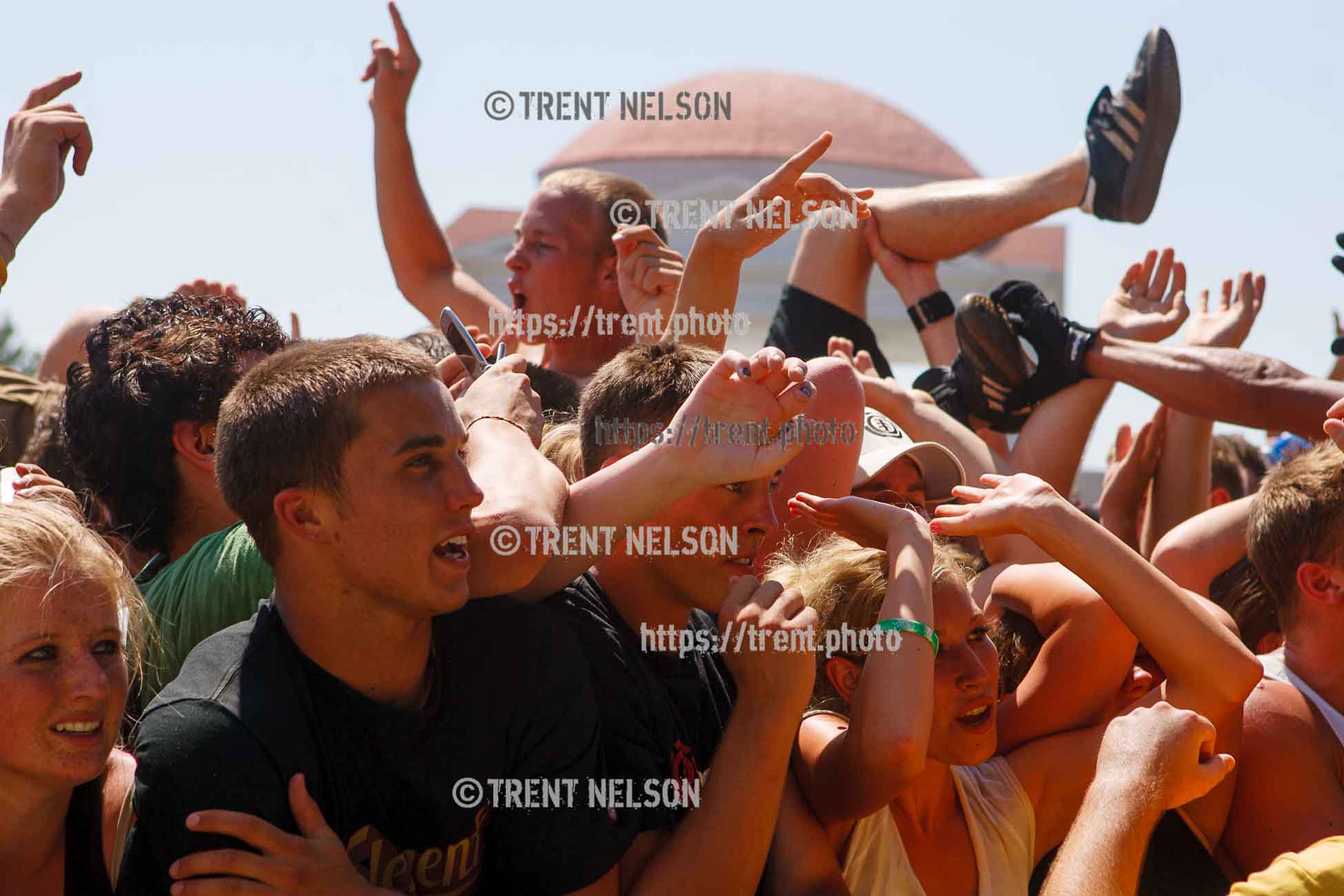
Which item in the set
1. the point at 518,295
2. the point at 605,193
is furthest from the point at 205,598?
the point at 605,193

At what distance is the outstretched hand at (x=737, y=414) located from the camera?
2504 mm

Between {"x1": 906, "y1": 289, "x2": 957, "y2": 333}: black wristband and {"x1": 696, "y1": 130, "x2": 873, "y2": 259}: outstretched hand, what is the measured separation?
4.52 ft

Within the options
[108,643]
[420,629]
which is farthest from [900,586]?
[108,643]

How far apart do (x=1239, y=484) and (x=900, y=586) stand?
338 cm

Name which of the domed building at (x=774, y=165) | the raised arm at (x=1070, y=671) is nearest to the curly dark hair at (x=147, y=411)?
the raised arm at (x=1070, y=671)

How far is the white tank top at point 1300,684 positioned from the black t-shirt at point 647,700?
1.16 metres

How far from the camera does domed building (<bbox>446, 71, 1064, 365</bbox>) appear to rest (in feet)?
41.1

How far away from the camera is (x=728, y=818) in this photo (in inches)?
92.8

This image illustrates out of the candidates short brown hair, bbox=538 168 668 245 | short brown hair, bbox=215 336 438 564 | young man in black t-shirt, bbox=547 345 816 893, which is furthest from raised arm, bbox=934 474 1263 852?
short brown hair, bbox=538 168 668 245

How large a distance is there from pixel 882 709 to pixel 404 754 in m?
0.87

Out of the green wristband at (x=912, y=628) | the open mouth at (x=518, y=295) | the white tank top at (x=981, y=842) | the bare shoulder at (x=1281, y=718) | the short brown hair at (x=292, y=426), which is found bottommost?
the white tank top at (x=981, y=842)

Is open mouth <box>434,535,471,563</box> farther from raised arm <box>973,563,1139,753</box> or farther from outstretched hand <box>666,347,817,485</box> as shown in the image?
raised arm <box>973,563,1139,753</box>

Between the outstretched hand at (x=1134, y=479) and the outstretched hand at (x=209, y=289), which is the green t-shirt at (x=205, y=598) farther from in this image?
the outstretched hand at (x=1134, y=479)

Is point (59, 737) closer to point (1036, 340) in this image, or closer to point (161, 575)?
point (161, 575)
